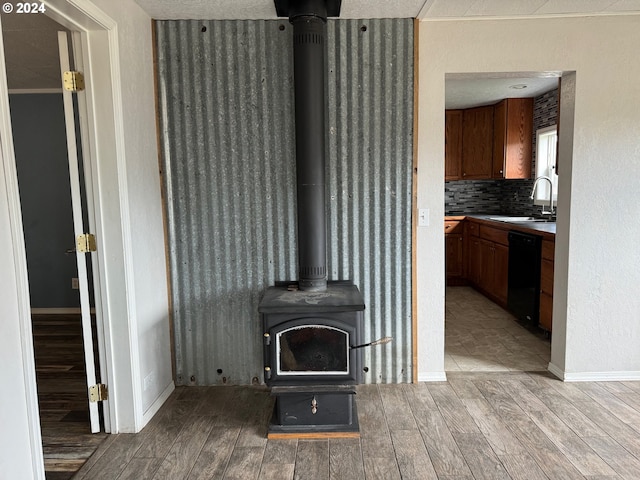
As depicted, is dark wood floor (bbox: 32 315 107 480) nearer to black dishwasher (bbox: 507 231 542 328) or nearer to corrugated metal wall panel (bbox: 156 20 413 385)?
corrugated metal wall panel (bbox: 156 20 413 385)

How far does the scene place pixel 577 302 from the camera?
2.96 meters

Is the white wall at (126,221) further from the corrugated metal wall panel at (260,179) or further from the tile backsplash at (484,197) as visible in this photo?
the tile backsplash at (484,197)

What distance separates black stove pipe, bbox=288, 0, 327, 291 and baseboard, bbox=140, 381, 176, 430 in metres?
1.15

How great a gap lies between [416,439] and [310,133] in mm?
1814

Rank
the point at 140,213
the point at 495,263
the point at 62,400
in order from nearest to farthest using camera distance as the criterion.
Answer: the point at 140,213 → the point at 62,400 → the point at 495,263

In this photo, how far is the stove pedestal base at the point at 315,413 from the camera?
2.40 m

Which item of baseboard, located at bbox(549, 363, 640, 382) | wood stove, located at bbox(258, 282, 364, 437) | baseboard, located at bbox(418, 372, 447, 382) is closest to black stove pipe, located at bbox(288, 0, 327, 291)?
wood stove, located at bbox(258, 282, 364, 437)

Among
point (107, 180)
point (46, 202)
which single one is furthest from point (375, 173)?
point (46, 202)

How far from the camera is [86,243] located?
2332mm

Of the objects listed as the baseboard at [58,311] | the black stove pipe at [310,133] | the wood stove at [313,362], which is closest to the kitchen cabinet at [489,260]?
the black stove pipe at [310,133]

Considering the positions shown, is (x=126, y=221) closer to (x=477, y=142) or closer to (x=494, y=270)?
(x=494, y=270)

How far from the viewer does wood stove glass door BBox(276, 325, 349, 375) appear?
2.41 metres

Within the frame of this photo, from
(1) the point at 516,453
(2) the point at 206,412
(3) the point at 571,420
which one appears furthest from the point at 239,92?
(3) the point at 571,420

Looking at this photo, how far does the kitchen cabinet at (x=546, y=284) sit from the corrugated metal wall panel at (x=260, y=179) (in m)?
1.50
